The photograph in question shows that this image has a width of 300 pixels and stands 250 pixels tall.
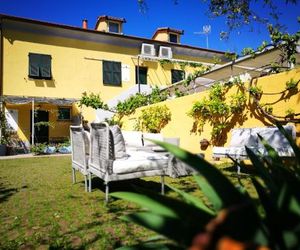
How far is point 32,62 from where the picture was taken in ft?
54.7

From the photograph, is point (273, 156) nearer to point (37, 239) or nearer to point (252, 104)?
point (37, 239)

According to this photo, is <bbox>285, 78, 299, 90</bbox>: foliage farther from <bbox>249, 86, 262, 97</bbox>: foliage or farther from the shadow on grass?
the shadow on grass

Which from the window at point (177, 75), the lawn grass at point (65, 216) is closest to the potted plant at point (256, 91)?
the lawn grass at point (65, 216)

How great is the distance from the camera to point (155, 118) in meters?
12.6

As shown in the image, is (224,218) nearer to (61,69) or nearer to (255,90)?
(255,90)

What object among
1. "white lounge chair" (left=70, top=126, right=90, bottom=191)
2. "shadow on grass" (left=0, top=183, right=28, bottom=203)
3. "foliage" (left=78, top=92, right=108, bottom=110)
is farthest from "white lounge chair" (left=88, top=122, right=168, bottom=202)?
"foliage" (left=78, top=92, right=108, bottom=110)

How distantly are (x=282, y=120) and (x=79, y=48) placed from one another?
14.1 meters

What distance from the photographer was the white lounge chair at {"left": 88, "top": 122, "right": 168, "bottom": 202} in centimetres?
416

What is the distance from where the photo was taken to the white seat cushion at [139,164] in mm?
4238

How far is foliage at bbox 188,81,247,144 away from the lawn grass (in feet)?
11.0

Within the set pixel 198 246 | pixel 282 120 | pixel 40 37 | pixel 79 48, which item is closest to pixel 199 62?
pixel 79 48

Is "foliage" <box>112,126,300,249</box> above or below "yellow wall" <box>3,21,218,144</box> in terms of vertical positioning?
below

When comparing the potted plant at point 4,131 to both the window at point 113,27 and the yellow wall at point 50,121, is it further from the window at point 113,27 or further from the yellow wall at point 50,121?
the window at point 113,27

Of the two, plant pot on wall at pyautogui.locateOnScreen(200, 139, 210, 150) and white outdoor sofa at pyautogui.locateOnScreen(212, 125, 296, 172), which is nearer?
white outdoor sofa at pyautogui.locateOnScreen(212, 125, 296, 172)
